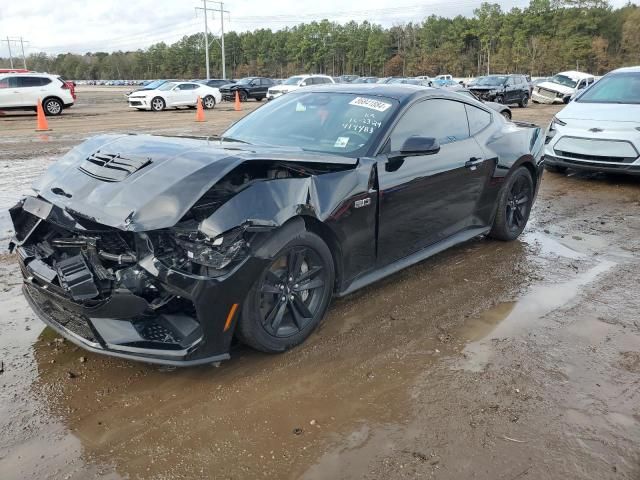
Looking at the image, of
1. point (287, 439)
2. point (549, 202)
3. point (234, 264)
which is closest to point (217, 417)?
point (287, 439)

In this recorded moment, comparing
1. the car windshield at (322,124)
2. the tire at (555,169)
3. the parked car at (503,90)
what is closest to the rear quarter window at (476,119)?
the car windshield at (322,124)

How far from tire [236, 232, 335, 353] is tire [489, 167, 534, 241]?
2580 millimetres

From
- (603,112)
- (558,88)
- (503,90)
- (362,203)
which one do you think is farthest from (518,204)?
(558,88)

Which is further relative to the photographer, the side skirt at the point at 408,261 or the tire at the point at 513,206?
the tire at the point at 513,206

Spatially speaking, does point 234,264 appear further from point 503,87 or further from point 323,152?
point 503,87

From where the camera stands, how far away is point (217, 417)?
278 centimetres

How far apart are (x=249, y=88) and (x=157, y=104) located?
9.18 metres

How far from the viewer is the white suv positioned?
20203 millimetres

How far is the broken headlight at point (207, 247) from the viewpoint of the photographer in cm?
282

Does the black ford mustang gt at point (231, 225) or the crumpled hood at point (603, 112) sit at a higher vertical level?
the crumpled hood at point (603, 112)

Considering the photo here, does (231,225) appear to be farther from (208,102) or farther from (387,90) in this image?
(208,102)

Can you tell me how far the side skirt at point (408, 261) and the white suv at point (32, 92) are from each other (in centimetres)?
2035

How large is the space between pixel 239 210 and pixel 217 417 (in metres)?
1.07

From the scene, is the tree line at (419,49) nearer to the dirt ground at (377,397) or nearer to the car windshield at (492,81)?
the car windshield at (492,81)
